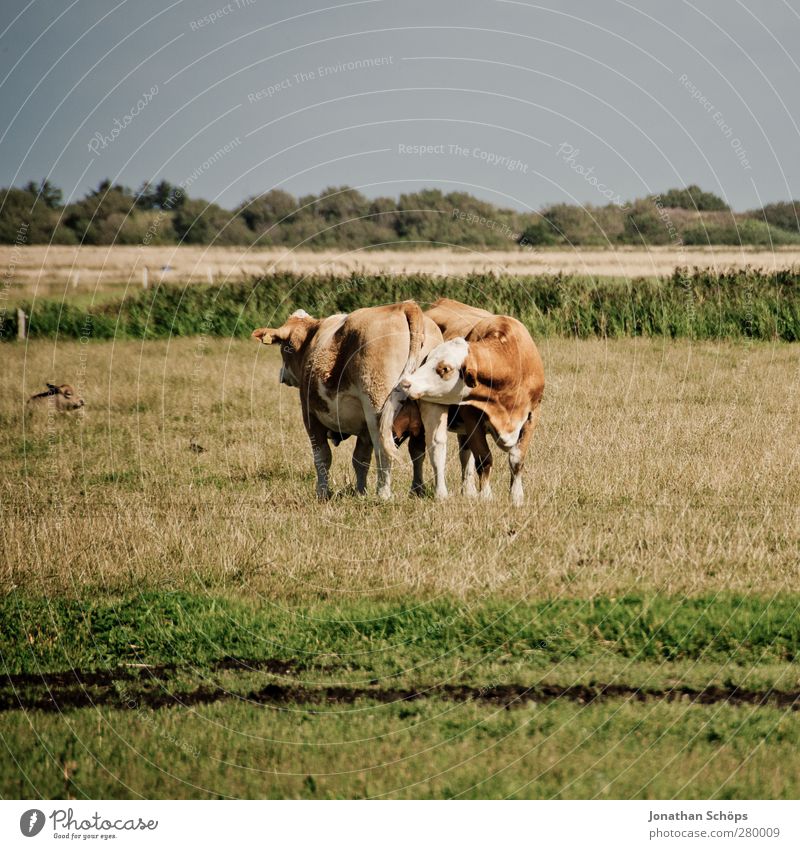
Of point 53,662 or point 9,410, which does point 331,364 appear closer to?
point 53,662

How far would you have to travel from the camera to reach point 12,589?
1049 cm

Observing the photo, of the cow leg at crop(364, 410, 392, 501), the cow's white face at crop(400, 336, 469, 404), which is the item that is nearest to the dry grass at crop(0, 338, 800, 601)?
the cow leg at crop(364, 410, 392, 501)

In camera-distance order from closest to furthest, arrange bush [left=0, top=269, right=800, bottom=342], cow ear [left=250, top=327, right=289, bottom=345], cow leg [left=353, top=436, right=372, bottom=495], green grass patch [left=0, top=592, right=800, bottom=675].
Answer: green grass patch [left=0, top=592, right=800, bottom=675]
cow ear [left=250, top=327, right=289, bottom=345]
cow leg [left=353, top=436, right=372, bottom=495]
bush [left=0, top=269, right=800, bottom=342]

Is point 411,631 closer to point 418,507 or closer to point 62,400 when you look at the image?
point 418,507

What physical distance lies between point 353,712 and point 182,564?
3.51m

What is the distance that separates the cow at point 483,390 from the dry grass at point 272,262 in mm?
27049

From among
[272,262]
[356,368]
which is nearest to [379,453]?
[356,368]

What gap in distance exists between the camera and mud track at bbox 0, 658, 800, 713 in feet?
26.3

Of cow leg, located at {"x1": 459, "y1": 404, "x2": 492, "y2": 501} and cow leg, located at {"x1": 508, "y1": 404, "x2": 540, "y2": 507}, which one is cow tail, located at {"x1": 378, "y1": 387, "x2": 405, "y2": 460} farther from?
cow leg, located at {"x1": 508, "y1": 404, "x2": 540, "y2": 507}

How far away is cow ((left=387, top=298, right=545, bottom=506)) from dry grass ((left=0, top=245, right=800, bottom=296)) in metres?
27.0

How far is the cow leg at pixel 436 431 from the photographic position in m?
12.2

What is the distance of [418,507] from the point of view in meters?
12.2

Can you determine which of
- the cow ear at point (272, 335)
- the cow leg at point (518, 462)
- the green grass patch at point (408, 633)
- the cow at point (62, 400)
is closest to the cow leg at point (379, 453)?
the cow leg at point (518, 462)

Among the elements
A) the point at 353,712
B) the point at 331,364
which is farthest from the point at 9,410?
the point at 353,712
